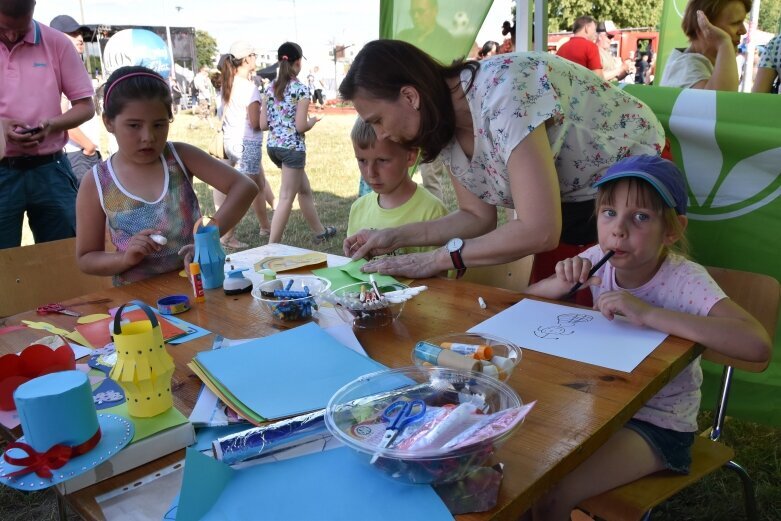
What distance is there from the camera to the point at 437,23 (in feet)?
9.57

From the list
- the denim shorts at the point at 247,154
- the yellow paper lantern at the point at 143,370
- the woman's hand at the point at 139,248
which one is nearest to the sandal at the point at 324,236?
the denim shorts at the point at 247,154

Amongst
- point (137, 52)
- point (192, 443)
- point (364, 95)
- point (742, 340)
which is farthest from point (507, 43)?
point (137, 52)

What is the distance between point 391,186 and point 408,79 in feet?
2.27

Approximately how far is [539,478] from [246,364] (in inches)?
24.2

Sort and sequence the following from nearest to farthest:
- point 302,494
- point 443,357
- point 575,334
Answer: point 302,494 < point 443,357 < point 575,334

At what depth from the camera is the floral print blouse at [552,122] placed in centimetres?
154

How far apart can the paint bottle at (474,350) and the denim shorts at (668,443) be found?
460 mm

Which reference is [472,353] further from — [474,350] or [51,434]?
→ [51,434]

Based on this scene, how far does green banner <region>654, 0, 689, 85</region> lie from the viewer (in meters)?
4.14

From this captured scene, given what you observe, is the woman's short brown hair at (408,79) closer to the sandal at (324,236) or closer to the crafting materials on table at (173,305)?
the crafting materials on table at (173,305)

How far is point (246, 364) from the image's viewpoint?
117 cm

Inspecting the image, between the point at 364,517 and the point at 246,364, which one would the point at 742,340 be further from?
the point at 246,364

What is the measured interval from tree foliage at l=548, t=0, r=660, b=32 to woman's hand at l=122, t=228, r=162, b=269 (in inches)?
974

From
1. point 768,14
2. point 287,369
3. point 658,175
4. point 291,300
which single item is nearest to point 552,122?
point 658,175
